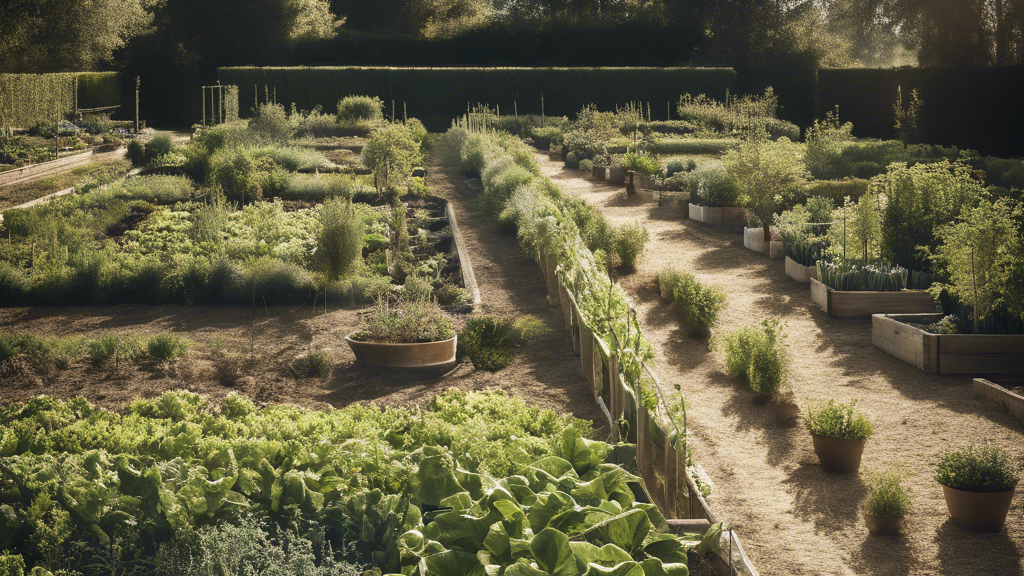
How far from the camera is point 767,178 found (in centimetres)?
1142

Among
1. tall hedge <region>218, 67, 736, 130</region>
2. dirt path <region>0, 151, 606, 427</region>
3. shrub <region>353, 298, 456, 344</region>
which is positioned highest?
tall hedge <region>218, 67, 736, 130</region>

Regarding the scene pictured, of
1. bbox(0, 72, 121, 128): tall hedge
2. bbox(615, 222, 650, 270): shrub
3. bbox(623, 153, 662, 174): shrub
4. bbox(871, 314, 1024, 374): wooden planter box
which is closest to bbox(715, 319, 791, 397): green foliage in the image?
bbox(871, 314, 1024, 374): wooden planter box

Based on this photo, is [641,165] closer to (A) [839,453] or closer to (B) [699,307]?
(B) [699,307]

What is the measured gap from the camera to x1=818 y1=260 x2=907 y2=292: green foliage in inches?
320

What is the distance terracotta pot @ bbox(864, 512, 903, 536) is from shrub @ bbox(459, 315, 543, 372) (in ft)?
9.54

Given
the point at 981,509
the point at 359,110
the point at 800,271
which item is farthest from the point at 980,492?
the point at 359,110

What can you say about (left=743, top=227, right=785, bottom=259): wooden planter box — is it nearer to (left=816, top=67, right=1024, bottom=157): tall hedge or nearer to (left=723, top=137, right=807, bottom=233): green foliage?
(left=723, top=137, right=807, bottom=233): green foliage

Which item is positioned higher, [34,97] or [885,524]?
[34,97]

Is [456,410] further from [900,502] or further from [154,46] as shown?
[154,46]

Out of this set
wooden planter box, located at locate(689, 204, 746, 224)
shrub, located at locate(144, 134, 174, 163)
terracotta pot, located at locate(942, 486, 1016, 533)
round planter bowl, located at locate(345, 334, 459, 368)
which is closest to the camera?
terracotta pot, located at locate(942, 486, 1016, 533)

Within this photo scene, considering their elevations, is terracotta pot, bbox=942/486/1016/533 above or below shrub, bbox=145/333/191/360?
below

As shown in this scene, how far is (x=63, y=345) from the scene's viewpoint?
6430 mm

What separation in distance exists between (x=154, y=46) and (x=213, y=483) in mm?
35401

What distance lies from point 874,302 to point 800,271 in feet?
4.35
